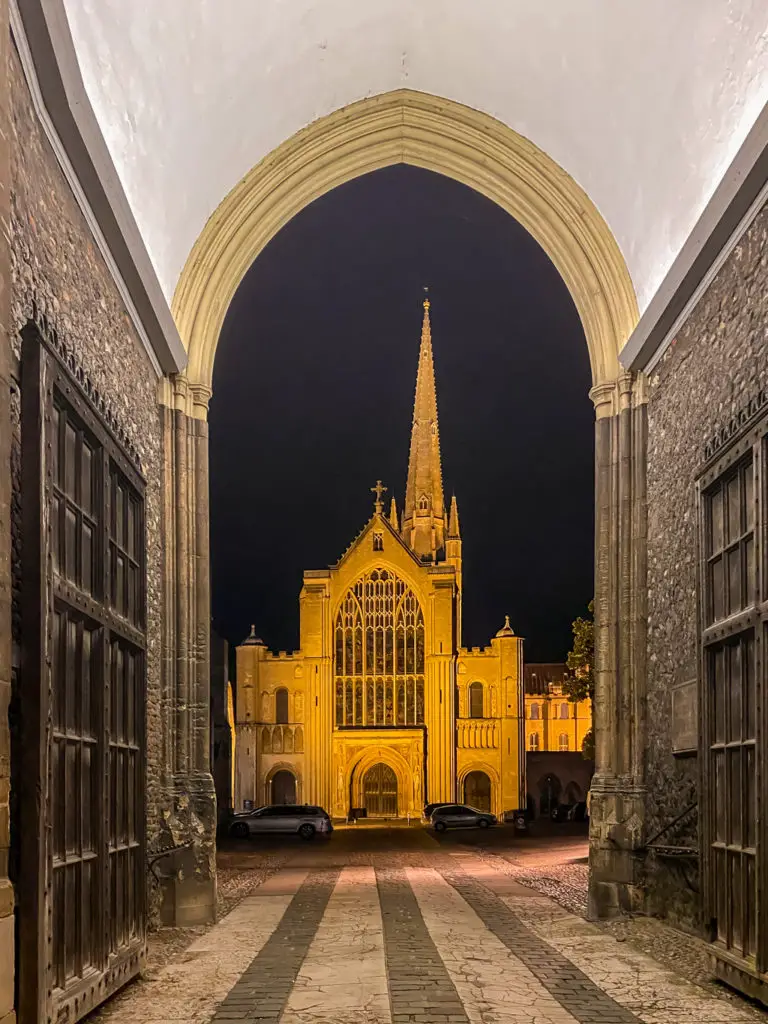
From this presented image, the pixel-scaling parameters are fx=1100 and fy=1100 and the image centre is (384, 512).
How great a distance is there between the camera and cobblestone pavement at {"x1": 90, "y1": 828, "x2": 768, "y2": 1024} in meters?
5.84

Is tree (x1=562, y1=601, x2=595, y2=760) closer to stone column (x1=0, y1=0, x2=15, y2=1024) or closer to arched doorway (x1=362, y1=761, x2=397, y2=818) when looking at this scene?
stone column (x1=0, y1=0, x2=15, y2=1024)

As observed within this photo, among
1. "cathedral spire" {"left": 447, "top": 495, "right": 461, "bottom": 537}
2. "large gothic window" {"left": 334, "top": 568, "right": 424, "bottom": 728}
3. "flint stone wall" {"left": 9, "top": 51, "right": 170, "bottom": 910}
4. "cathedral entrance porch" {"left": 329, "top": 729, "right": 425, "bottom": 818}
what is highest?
"cathedral spire" {"left": 447, "top": 495, "right": 461, "bottom": 537}

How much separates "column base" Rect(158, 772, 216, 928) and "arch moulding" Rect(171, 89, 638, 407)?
139 inches

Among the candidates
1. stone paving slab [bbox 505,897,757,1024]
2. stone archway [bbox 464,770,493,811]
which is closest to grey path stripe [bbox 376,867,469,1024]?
stone paving slab [bbox 505,897,757,1024]

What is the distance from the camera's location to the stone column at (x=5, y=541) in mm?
4387

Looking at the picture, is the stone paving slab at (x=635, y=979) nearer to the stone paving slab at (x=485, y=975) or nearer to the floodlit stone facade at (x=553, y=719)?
the stone paving slab at (x=485, y=975)

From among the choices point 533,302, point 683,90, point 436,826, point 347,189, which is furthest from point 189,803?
point 533,302

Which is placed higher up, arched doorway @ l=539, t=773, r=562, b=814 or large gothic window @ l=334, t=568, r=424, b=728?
large gothic window @ l=334, t=568, r=424, b=728

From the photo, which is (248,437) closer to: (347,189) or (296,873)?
(347,189)

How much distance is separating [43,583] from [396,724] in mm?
41739

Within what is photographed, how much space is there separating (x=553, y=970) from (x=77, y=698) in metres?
3.59

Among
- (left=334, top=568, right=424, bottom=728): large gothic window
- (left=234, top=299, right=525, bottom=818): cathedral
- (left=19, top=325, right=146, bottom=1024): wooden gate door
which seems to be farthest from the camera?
(left=334, top=568, right=424, bottom=728): large gothic window

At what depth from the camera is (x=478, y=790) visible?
4638 cm

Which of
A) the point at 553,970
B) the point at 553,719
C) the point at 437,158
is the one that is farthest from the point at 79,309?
the point at 553,719
